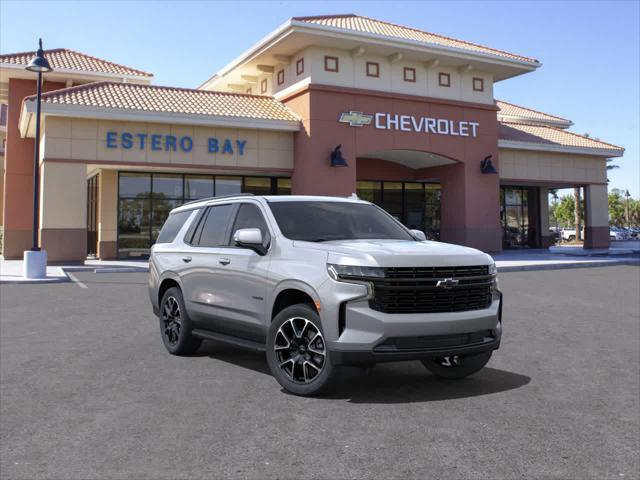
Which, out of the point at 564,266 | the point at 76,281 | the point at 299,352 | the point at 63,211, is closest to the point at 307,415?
the point at 299,352

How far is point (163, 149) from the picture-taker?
24672 millimetres

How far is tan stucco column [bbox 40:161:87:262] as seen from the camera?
74.9ft

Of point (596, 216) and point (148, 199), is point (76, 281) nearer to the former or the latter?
point (148, 199)

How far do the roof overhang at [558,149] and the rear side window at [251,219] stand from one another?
88.2ft

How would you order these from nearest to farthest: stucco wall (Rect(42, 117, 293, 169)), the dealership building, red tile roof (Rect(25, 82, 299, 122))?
1. stucco wall (Rect(42, 117, 293, 169))
2. the dealership building
3. red tile roof (Rect(25, 82, 299, 122))

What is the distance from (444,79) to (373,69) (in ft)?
13.4

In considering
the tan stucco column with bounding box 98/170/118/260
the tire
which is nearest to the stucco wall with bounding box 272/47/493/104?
the tan stucco column with bounding box 98/170/118/260

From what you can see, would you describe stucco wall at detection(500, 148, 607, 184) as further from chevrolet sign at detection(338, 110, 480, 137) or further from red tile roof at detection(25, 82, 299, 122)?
red tile roof at detection(25, 82, 299, 122)

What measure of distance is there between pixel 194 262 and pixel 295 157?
20.2 meters

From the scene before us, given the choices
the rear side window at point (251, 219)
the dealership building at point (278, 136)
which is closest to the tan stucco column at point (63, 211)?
the dealership building at point (278, 136)

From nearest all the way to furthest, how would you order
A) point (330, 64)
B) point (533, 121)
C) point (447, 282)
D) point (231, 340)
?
point (447, 282), point (231, 340), point (330, 64), point (533, 121)

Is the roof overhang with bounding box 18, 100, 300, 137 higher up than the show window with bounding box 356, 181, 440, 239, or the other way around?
the roof overhang with bounding box 18, 100, 300, 137

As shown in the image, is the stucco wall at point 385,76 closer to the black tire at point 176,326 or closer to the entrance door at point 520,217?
the entrance door at point 520,217

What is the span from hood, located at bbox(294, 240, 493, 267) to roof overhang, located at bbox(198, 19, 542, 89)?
20375 mm
